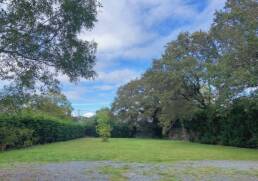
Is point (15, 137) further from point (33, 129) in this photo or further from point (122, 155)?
point (122, 155)

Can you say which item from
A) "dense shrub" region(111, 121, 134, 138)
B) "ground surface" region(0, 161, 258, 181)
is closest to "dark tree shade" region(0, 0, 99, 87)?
"ground surface" region(0, 161, 258, 181)

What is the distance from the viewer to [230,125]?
85.3 feet

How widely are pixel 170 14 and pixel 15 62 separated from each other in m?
9.40

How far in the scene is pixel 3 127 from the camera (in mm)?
19578

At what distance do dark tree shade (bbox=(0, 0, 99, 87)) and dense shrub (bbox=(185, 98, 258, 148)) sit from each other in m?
13.2

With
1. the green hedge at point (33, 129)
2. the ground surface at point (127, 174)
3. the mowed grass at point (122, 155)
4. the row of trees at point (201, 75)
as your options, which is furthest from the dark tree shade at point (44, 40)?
the row of trees at point (201, 75)

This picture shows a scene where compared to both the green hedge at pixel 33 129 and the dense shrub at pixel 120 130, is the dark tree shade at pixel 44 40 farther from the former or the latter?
the dense shrub at pixel 120 130

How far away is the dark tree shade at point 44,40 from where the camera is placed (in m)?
6.75

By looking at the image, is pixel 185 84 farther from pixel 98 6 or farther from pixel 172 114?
pixel 98 6

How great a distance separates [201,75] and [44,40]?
2197cm

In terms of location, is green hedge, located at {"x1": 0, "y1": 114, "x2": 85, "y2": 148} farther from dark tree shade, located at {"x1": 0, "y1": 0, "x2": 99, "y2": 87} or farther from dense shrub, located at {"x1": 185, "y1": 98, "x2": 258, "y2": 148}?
dense shrub, located at {"x1": 185, "y1": 98, "x2": 258, "y2": 148}

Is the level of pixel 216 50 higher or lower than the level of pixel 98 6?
higher

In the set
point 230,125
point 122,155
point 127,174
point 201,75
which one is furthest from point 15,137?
point 230,125

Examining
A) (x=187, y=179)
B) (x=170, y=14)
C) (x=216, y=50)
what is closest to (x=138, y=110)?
(x=216, y=50)
